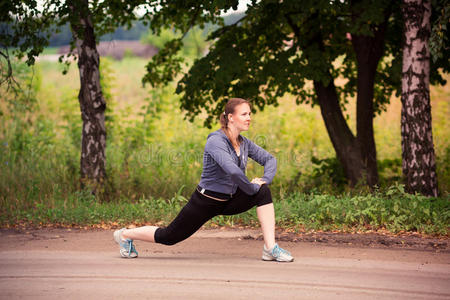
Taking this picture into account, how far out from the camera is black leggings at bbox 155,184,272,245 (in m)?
6.09

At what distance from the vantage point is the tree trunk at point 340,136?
12094 millimetres

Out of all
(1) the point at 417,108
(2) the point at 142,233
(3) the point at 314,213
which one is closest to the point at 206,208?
(2) the point at 142,233

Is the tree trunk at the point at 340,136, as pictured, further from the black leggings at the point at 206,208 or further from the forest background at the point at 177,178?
the black leggings at the point at 206,208

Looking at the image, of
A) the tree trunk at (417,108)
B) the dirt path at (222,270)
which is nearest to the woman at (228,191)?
the dirt path at (222,270)

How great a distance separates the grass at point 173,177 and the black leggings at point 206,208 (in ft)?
7.24

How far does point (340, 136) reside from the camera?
481 inches

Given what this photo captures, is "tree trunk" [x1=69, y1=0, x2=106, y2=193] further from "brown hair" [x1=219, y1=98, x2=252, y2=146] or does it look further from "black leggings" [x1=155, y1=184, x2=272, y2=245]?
"brown hair" [x1=219, y1=98, x2=252, y2=146]

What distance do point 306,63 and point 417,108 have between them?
124 inches

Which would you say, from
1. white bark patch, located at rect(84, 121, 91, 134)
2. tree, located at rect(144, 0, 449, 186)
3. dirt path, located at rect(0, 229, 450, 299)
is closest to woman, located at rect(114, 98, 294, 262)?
dirt path, located at rect(0, 229, 450, 299)

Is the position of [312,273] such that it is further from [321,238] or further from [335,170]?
[335,170]

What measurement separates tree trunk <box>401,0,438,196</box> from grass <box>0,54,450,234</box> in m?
0.60

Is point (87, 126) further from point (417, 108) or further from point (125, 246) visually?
point (417, 108)

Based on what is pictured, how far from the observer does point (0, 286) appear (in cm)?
560

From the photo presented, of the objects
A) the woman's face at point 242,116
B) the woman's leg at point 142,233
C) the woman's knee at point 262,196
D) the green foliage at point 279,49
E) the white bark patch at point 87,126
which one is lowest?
the woman's leg at point 142,233
